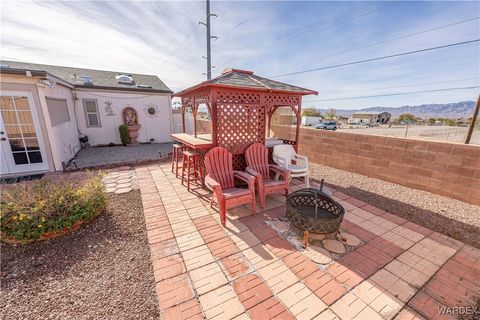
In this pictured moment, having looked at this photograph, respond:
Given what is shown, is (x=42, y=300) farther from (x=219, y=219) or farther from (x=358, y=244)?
(x=358, y=244)

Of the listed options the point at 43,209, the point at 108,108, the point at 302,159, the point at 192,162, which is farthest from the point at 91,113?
the point at 302,159

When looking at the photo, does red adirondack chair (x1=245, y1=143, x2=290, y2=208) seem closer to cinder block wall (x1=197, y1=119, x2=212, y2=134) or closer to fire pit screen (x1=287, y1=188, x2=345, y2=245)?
fire pit screen (x1=287, y1=188, x2=345, y2=245)

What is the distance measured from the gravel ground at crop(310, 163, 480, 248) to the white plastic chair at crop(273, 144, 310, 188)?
924 mm

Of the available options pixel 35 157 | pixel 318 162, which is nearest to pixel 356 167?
pixel 318 162

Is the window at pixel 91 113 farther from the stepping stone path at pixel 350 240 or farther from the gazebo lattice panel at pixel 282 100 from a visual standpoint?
the stepping stone path at pixel 350 240

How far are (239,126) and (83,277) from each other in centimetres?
334

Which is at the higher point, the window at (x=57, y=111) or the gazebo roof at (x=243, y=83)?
the gazebo roof at (x=243, y=83)

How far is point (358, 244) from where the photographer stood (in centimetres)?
250

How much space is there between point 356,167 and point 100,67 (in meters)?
14.5

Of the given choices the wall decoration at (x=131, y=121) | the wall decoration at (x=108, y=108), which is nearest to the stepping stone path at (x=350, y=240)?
the wall decoration at (x=131, y=121)

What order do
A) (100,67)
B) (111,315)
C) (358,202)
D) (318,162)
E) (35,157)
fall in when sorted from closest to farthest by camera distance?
(111,315) → (358,202) → (35,157) → (318,162) → (100,67)

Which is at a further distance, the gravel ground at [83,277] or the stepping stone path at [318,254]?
the stepping stone path at [318,254]

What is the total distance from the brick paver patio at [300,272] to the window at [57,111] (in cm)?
501

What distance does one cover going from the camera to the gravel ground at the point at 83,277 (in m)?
1.66
